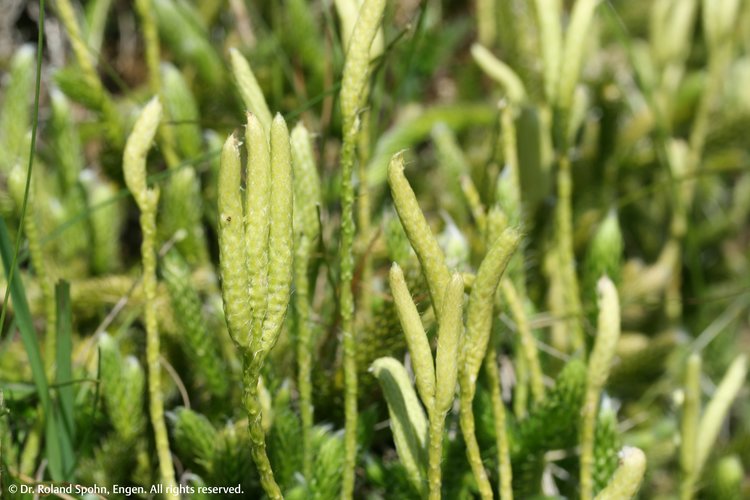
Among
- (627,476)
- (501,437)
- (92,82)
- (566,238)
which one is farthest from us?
(92,82)

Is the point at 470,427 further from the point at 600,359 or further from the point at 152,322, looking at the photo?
the point at 152,322

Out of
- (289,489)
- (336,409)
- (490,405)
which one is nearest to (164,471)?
(289,489)

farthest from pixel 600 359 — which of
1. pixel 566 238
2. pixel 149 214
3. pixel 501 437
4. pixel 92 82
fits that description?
pixel 92 82

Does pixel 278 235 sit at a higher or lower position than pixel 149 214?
lower

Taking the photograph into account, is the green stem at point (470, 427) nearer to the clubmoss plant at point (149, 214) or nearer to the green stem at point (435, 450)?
the green stem at point (435, 450)

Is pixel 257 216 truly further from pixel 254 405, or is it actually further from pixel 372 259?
pixel 372 259

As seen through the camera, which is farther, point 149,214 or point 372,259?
point 372,259

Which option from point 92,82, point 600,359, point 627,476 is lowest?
point 627,476

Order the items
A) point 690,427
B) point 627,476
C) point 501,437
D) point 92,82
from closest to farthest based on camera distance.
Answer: point 627,476 < point 501,437 < point 690,427 < point 92,82
